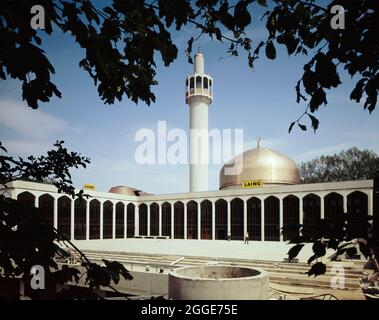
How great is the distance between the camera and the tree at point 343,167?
180 feet

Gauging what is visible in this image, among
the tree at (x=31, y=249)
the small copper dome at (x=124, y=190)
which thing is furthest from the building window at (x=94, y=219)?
the tree at (x=31, y=249)

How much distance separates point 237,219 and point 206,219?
4.81 m

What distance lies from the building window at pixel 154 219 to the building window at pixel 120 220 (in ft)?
14.3

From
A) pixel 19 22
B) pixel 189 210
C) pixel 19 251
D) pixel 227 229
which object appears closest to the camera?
pixel 19 22

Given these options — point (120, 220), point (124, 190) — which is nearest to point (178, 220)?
point (120, 220)

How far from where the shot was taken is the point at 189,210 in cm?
4997

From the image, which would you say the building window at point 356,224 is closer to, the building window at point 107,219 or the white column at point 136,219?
the building window at point 107,219

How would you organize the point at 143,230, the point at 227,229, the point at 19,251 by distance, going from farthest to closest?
the point at 143,230 → the point at 227,229 → the point at 19,251

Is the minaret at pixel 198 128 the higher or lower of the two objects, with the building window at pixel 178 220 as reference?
higher

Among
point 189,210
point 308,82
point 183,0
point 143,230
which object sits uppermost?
point 183,0

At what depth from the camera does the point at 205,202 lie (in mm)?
48750

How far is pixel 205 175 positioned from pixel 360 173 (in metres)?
25.3
